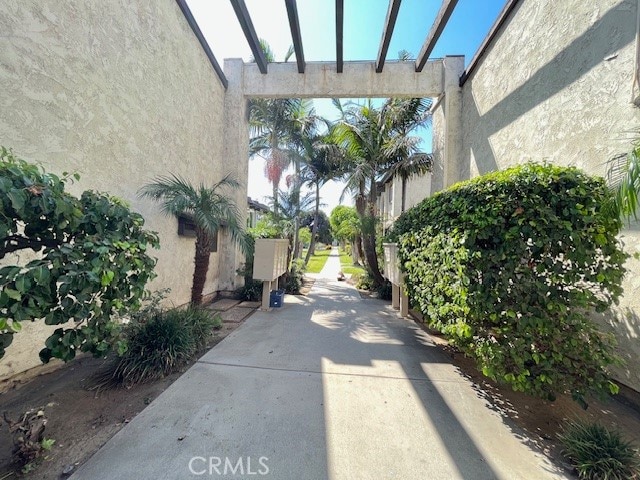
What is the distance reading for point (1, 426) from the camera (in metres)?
2.27

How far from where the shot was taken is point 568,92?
3635 millimetres

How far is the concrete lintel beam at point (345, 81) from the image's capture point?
24.2 ft

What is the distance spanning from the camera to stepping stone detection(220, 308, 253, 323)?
5609mm

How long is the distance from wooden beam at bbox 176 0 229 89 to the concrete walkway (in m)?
7.15

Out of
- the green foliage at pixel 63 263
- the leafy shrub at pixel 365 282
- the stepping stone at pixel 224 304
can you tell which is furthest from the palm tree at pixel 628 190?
the leafy shrub at pixel 365 282

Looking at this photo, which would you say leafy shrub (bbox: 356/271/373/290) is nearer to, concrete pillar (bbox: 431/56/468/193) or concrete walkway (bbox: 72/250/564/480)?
concrete pillar (bbox: 431/56/468/193)

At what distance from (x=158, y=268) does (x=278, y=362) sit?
3.14 meters

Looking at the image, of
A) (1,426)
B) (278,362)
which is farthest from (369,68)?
(1,426)

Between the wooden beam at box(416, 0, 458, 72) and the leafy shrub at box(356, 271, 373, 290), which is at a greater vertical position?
the wooden beam at box(416, 0, 458, 72)

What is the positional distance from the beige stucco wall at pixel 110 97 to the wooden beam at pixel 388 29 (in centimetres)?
450

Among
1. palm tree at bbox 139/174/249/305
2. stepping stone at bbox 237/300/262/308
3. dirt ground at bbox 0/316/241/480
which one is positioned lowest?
dirt ground at bbox 0/316/241/480

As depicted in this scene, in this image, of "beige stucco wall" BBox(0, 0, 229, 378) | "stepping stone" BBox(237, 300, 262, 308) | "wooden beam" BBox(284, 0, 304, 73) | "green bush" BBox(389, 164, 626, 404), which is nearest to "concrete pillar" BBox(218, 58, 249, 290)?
"stepping stone" BBox(237, 300, 262, 308)

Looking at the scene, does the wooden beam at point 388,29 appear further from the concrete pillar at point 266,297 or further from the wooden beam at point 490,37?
the concrete pillar at point 266,297

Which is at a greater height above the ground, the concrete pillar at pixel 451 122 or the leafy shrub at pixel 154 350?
the concrete pillar at pixel 451 122
